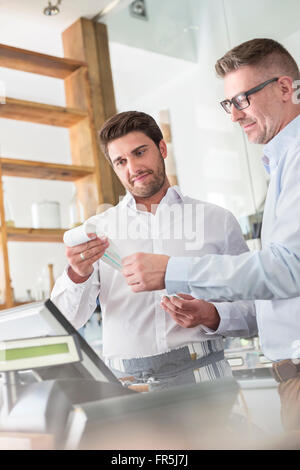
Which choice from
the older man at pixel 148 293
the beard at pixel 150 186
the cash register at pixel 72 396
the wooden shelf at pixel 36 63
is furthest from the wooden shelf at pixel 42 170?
the cash register at pixel 72 396

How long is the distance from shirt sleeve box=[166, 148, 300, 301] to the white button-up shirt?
0.33 meters

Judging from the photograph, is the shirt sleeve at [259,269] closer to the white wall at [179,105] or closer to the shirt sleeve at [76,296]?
the shirt sleeve at [76,296]

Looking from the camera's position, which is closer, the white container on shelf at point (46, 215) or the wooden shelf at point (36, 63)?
the wooden shelf at point (36, 63)

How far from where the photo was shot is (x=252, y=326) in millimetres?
1523

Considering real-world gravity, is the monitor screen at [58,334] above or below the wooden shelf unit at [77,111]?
below

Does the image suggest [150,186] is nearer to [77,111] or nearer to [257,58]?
[257,58]

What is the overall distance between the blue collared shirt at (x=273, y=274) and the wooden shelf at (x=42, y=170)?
2.12 metres

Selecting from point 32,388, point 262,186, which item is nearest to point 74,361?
point 32,388

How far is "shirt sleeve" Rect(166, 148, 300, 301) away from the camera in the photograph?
105 cm

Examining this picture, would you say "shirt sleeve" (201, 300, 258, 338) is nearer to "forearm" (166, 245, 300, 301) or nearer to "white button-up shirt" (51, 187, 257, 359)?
"white button-up shirt" (51, 187, 257, 359)

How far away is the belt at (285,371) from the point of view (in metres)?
0.87

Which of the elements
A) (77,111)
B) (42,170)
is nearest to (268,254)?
(42,170)

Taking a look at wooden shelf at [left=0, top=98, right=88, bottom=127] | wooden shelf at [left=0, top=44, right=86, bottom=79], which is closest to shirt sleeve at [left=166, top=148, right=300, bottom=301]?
wooden shelf at [left=0, top=98, right=88, bottom=127]
